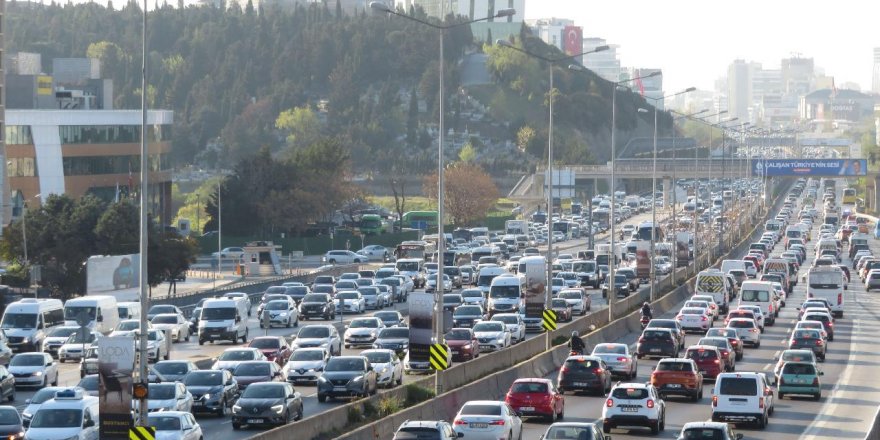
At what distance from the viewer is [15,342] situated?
176ft

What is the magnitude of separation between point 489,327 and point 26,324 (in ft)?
50.3

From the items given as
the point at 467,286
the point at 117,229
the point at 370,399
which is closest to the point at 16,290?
the point at 117,229

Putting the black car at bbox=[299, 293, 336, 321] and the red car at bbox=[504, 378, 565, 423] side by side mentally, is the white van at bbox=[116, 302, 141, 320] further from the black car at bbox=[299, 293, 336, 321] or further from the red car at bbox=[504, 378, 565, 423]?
the red car at bbox=[504, 378, 565, 423]

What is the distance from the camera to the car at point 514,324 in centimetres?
5784

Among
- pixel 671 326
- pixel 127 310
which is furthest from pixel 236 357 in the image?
pixel 671 326

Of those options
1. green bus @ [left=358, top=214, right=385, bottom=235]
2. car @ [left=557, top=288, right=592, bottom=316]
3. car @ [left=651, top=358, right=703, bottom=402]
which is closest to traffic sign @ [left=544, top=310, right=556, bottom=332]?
car @ [left=651, top=358, right=703, bottom=402]

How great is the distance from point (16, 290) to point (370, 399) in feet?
152

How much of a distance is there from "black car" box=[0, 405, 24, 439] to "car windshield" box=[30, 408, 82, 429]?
0.27 m

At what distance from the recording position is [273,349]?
48.4 metres

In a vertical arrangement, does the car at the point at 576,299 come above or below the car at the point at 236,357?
below

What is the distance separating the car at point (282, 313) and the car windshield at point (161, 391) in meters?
28.1

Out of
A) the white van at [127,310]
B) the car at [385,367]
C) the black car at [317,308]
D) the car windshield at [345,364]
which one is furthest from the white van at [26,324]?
the car windshield at [345,364]

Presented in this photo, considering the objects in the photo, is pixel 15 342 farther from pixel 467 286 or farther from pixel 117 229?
pixel 467 286

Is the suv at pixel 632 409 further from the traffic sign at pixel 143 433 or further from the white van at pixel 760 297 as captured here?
the white van at pixel 760 297
